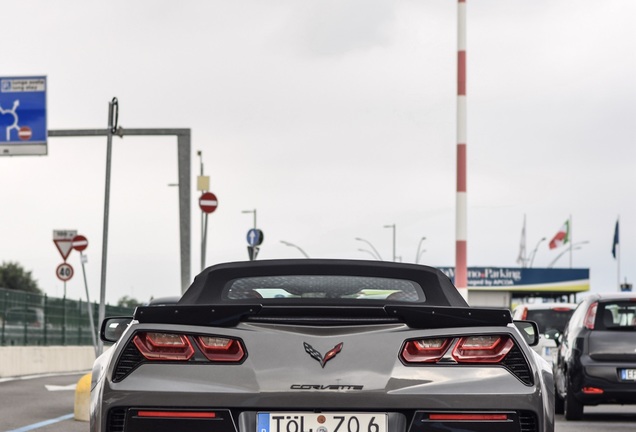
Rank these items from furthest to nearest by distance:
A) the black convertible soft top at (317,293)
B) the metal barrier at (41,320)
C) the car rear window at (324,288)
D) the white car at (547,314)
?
the metal barrier at (41,320) → the white car at (547,314) → the car rear window at (324,288) → the black convertible soft top at (317,293)

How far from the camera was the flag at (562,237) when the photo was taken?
9819 cm

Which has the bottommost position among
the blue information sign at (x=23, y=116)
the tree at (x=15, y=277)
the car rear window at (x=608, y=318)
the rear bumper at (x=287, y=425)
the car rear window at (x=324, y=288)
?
the tree at (x=15, y=277)

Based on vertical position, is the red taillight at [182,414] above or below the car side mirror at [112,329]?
below

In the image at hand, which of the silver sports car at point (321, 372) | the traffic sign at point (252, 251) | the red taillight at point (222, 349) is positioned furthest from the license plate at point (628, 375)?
the traffic sign at point (252, 251)

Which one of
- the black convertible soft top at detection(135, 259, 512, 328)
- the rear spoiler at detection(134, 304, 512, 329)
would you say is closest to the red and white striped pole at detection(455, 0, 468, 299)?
the black convertible soft top at detection(135, 259, 512, 328)

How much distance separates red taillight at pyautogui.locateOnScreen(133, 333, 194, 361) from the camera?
5707 millimetres

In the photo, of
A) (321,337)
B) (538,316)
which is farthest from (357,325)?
(538,316)

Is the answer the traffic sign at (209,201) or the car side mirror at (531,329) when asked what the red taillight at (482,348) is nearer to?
the car side mirror at (531,329)

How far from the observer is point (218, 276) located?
24.1 ft

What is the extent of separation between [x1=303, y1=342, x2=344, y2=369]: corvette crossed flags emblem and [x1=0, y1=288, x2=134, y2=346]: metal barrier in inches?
988

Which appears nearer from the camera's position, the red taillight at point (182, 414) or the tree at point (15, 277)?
the red taillight at point (182, 414)

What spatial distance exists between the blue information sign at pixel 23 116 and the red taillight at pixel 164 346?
23.7 metres

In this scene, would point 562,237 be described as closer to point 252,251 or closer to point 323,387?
point 252,251

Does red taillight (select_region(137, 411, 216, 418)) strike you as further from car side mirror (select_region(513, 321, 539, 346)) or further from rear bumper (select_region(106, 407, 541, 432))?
car side mirror (select_region(513, 321, 539, 346))
